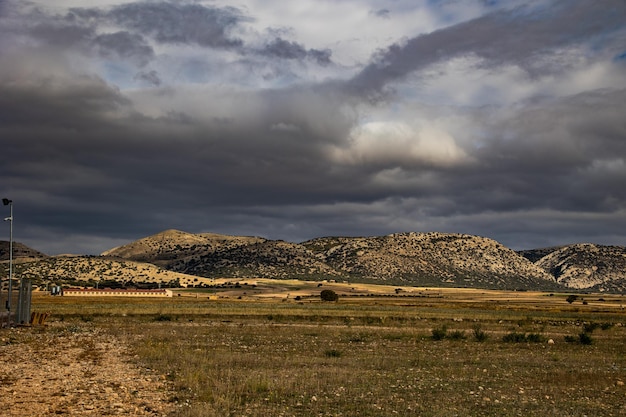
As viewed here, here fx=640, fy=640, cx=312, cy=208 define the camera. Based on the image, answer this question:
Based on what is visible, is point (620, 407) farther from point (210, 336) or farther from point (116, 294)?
point (116, 294)

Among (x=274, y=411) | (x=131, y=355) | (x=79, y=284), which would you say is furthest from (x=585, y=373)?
(x=79, y=284)

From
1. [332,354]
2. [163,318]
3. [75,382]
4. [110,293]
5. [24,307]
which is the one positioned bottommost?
[163,318]

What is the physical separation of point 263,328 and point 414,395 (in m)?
35.2

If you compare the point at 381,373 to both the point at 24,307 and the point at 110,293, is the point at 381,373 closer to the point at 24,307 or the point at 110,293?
the point at 24,307

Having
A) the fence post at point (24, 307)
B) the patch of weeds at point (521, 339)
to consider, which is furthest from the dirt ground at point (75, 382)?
the patch of weeds at point (521, 339)

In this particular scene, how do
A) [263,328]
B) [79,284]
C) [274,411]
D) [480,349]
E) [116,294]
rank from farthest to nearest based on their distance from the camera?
1. [79,284]
2. [116,294]
3. [263,328]
4. [480,349]
5. [274,411]

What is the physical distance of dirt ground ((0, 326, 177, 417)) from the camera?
746 inches

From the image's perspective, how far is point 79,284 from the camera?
192 m

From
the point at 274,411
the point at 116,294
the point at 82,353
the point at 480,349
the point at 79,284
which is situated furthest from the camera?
the point at 79,284

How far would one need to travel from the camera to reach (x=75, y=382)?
2361 centimetres

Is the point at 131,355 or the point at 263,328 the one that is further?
the point at 263,328

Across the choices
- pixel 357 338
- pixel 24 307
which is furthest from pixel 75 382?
pixel 24 307

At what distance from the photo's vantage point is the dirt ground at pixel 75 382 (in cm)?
1894

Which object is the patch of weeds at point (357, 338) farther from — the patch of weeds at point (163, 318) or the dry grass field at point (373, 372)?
the patch of weeds at point (163, 318)
